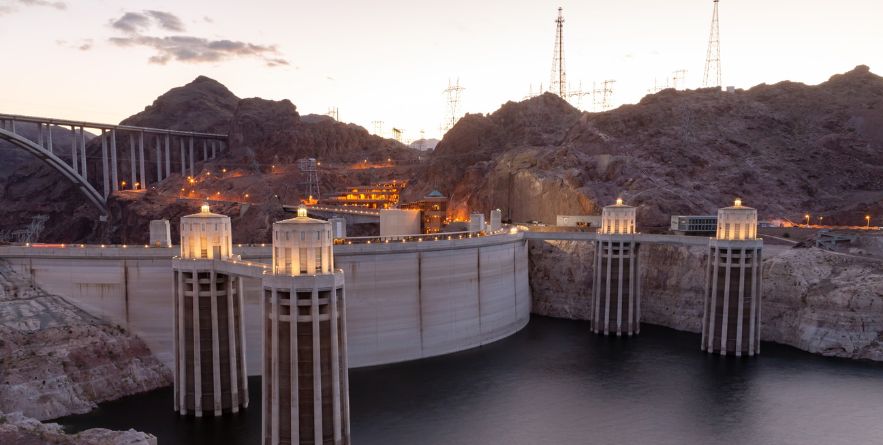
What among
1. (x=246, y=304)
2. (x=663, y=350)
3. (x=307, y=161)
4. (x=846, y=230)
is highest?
(x=307, y=161)

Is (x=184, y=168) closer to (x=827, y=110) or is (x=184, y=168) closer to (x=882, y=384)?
(x=827, y=110)

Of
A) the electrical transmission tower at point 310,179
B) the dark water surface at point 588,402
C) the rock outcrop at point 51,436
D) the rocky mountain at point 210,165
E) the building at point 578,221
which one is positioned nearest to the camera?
the rock outcrop at point 51,436

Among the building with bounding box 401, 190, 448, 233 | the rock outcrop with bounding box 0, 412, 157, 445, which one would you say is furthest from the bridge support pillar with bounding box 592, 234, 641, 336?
the rock outcrop with bounding box 0, 412, 157, 445

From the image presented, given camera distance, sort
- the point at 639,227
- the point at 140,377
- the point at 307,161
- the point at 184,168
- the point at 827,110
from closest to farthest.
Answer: the point at 140,377
the point at 639,227
the point at 827,110
the point at 307,161
the point at 184,168

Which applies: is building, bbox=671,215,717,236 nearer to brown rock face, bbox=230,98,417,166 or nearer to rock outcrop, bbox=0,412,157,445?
rock outcrop, bbox=0,412,157,445

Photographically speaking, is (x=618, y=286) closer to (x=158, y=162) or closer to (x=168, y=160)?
(x=158, y=162)

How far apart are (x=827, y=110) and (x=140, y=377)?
122666 millimetres

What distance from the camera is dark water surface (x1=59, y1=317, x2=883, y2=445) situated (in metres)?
46.7

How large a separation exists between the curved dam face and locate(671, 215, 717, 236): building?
2303 cm

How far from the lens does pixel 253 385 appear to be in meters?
55.8

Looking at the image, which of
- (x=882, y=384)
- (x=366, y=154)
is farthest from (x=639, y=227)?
(x=366, y=154)

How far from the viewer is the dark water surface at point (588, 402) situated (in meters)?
46.7

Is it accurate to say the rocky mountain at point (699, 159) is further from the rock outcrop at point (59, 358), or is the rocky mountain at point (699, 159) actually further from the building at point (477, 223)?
the rock outcrop at point (59, 358)

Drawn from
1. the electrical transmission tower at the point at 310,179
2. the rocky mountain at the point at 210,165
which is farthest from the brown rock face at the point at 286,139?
the electrical transmission tower at the point at 310,179
